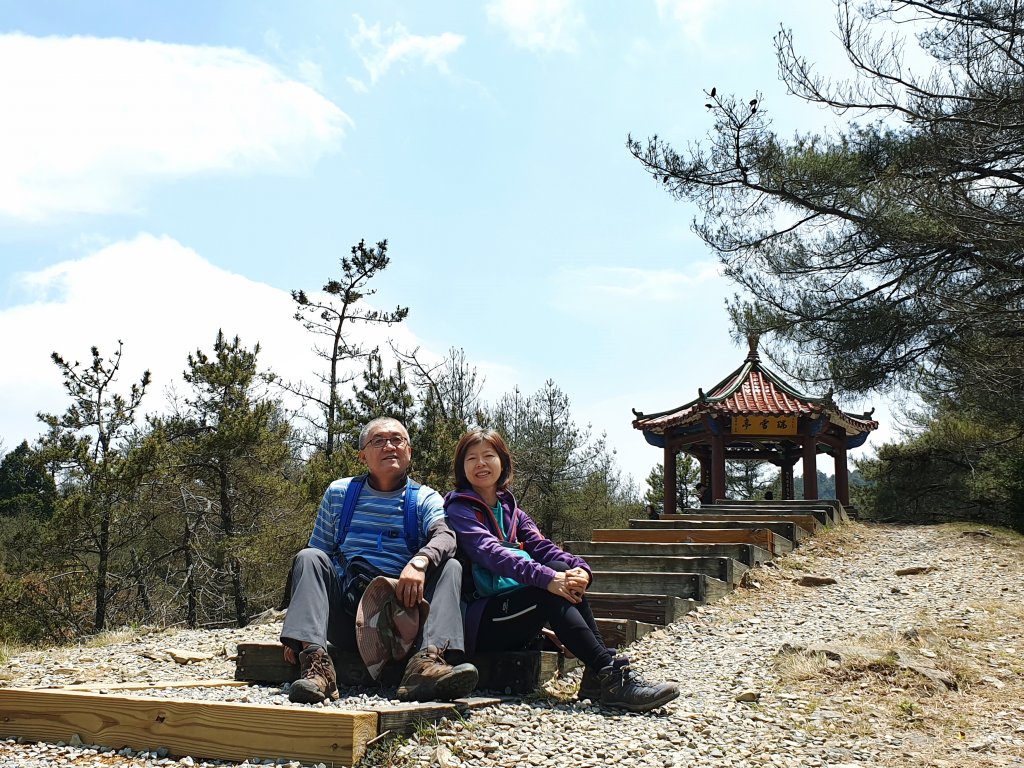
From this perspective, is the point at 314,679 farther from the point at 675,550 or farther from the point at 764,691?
the point at 675,550

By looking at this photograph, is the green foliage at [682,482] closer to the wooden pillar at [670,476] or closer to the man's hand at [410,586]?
the wooden pillar at [670,476]

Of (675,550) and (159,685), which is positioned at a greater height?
(675,550)

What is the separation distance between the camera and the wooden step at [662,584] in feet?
23.9

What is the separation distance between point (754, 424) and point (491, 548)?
12.7 metres

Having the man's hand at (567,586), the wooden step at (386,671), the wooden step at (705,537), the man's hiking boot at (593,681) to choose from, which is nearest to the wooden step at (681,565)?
the wooden step at (705,537)

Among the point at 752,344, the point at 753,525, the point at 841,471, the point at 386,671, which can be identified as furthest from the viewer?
the point at 841,471

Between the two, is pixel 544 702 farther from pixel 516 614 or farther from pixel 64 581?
pixel 64 581

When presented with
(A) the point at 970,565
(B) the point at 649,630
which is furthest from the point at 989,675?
(A) the point at 970,565

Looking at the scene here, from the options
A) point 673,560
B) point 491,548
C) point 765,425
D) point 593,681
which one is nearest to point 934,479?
point 765,425

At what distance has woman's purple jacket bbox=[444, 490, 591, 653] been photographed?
13.1ft

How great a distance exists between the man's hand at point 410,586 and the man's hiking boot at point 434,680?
0.25m

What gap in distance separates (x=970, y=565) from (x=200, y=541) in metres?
13.0

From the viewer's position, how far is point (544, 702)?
13.3ft

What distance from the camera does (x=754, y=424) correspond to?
52.4 feet
